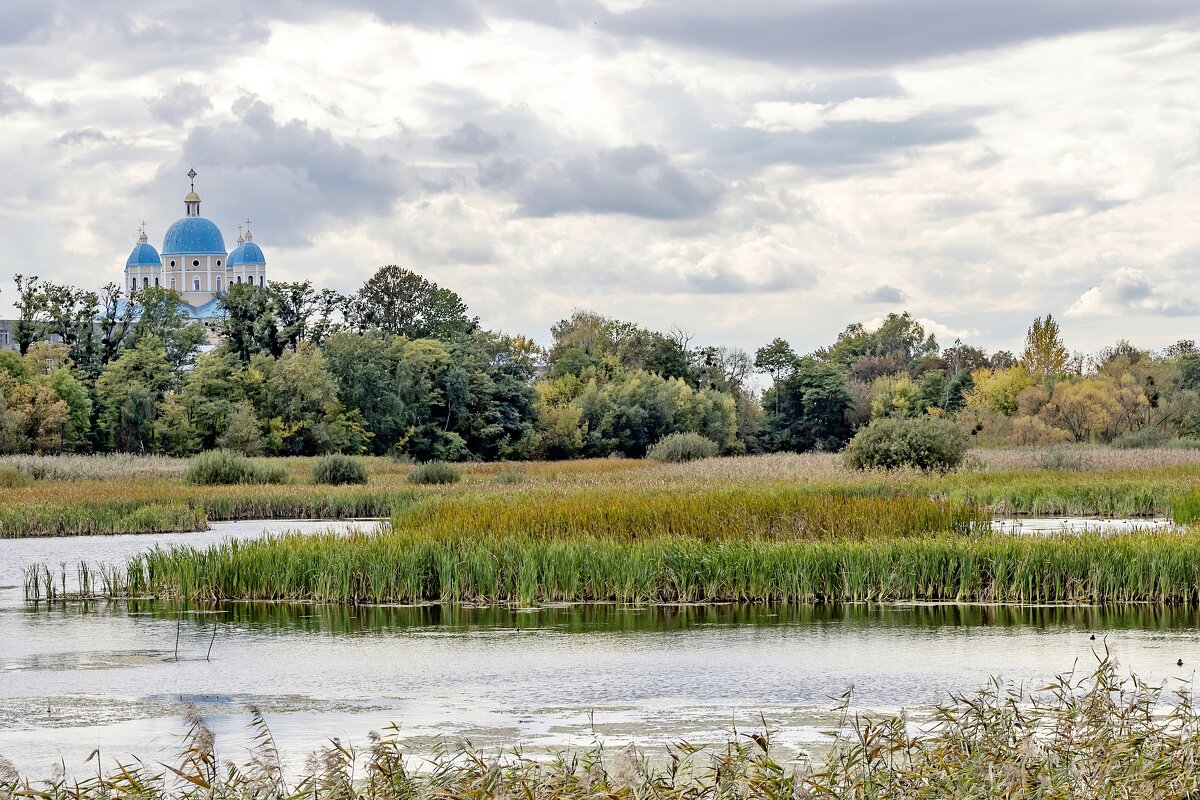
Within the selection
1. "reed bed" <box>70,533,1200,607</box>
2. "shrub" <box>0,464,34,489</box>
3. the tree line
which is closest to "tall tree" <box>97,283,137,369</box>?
the tree line

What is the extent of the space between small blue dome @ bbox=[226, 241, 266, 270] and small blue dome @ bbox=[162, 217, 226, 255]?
217 cm

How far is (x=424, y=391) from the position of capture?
231 feet

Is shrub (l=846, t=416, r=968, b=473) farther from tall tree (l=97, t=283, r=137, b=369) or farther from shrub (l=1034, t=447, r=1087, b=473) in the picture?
tall tree (l=97, t=283, r=137, b=369)

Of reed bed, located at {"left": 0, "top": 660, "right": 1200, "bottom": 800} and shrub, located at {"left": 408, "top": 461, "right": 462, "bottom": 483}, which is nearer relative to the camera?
reed bed, located at {"left": 0, "top": 660, "right": 1200, "bottom": 800}

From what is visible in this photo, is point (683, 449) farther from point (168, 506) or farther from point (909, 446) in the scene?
point (168, 506)

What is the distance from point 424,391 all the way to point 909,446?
3494 centimetres

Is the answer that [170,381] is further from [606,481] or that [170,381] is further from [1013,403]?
[1013,403]

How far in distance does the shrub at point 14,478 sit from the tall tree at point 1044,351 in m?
60.1

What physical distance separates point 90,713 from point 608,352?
81865 millimetres

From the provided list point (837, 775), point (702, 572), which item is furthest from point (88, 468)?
point (837, 775)

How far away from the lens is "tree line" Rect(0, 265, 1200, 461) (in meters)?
62.8

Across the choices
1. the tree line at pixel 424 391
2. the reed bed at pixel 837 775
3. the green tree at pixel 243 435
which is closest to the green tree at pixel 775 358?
the tree line at pixel 424 391

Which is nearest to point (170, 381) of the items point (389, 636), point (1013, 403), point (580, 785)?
point (1013, 403)

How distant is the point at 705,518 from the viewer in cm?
2239
